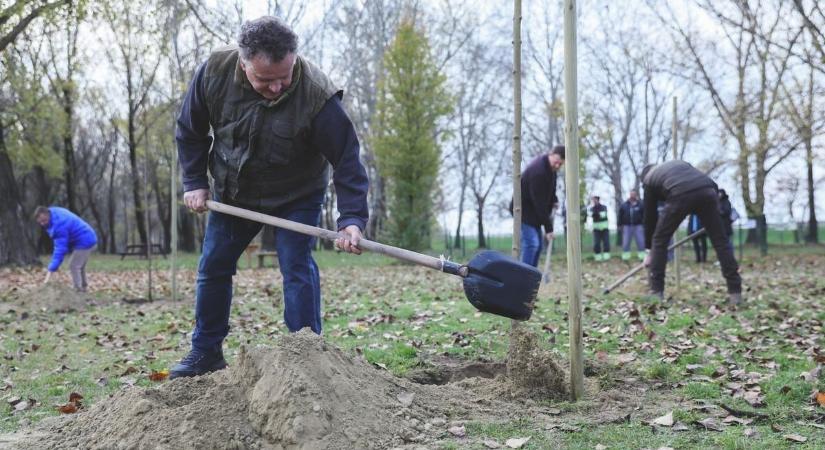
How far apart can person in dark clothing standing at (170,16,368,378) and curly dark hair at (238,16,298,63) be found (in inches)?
2.3

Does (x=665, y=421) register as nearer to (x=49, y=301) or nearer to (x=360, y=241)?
(x=360, y=241)

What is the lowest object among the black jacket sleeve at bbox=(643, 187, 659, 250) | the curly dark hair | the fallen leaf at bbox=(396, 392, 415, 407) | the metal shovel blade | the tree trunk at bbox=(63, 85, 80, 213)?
the fallen leaf at bbox=(396, 392, 415, 407)

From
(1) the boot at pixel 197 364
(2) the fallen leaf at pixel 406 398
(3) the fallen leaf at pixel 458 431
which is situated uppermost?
(1) the boot at pixel 197 364

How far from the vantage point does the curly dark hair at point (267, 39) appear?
3.19 meters

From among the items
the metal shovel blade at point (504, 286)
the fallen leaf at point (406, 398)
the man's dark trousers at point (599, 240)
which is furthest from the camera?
the man's dark trousers at point (599, 240)

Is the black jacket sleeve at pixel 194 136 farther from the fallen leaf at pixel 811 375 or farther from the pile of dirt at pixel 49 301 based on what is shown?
the pile of dirt at pixel 49 301

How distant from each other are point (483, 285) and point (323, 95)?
Result: 4.31 feet

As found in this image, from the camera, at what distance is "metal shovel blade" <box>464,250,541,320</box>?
11.5 ft

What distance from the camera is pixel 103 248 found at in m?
40.6

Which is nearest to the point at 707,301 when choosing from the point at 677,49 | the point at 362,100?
the point at 677,49

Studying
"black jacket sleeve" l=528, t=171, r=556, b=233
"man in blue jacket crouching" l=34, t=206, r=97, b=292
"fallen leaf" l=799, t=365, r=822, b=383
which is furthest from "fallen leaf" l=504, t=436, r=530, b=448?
"man in blue jacket crouching" l=34, t=206, r=97, b=292

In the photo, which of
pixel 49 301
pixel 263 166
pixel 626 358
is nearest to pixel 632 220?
pixel 626 358

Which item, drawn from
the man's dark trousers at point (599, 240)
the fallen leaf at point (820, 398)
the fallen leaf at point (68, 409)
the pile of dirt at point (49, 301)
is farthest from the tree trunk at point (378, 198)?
the fallen leaf at point (820, 398)

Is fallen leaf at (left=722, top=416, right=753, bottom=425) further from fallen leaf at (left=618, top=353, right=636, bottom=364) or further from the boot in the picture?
the boot
